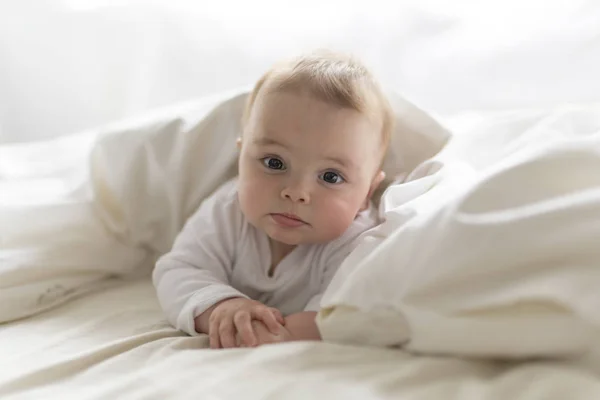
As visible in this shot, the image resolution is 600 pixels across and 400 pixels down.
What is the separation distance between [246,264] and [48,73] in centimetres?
78

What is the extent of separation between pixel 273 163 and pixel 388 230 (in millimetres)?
191

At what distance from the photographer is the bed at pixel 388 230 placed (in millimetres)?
708

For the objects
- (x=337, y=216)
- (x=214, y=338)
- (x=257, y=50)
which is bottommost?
(x=214, y=338)

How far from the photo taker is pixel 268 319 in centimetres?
88

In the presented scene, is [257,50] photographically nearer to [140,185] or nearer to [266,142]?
[140,185]

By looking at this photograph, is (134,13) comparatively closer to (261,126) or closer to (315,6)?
(315,6)

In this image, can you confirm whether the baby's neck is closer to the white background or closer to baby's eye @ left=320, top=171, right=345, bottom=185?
baby's eye @ left=320, top=171, right=345, bottom=185

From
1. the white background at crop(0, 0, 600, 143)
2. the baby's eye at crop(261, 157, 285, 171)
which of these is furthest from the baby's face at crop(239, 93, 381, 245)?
the white background at crop(0, 0, 600, 143)

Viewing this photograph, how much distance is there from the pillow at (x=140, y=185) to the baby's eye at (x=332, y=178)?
16cm

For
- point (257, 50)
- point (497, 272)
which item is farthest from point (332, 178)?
point (257, 50)

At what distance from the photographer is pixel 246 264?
1034mm

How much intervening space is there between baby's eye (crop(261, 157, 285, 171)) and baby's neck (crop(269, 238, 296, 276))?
123mm

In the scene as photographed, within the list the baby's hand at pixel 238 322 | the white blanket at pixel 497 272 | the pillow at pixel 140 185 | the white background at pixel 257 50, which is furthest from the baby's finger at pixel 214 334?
the white background at pixel 257 50

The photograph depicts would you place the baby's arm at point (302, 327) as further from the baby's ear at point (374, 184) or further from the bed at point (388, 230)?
the baby's ear at point (374, 184)
